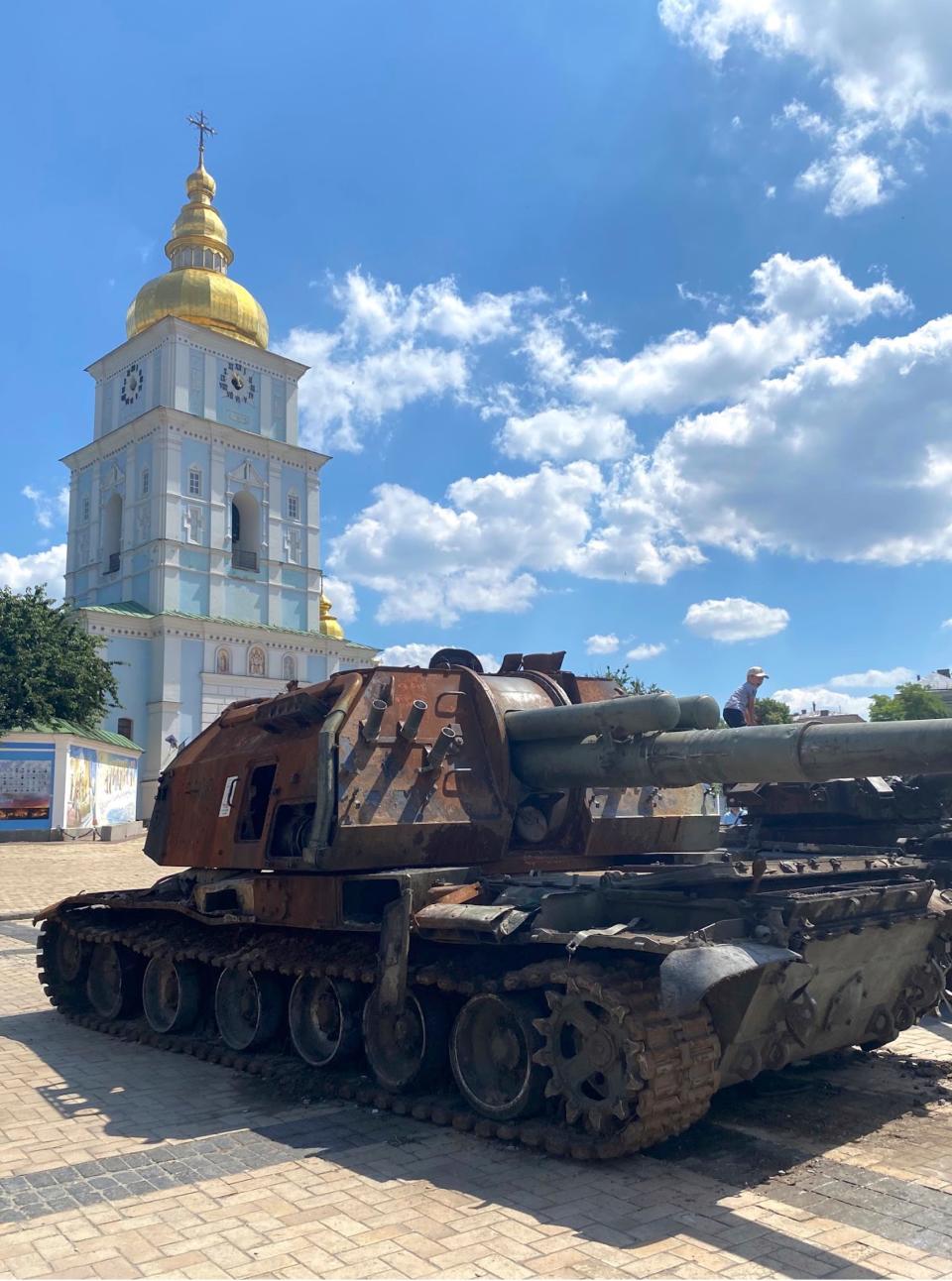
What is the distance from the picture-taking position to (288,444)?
48.8 m

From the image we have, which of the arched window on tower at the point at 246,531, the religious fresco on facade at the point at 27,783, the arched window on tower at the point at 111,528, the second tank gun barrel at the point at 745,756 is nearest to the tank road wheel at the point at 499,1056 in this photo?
the second tank gun barrel at the point at 745,756

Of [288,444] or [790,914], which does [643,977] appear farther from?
[288,444]

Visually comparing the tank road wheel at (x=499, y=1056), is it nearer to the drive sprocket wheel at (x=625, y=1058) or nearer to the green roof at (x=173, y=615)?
the drive sprocket wheel at (x=625, y=1058)

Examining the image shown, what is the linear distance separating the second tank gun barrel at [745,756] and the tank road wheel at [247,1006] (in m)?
2.45

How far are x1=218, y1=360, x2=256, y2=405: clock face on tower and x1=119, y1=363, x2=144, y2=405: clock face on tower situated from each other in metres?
3.41

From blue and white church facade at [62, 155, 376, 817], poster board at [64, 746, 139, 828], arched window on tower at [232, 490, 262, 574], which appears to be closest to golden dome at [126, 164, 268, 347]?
blue and white church facade at [62, 155, 376, 817]

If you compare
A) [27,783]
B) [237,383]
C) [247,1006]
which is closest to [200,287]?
[237,383]

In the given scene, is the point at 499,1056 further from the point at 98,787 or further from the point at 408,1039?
the point at 98,787

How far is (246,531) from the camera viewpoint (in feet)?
160

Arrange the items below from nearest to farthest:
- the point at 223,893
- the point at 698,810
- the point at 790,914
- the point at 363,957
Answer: the point at 790,914 → the point at 363,957 → the point at 223,893 → the point at 698,810

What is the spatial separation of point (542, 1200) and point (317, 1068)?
2860mm

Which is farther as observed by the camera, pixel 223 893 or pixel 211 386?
pixel 211 386

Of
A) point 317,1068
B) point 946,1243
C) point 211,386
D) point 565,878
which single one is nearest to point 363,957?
point 317,1068

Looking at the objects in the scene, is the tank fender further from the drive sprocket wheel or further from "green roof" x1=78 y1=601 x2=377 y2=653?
"green roof" x1=78 y1=601 x2=377 y2=653
